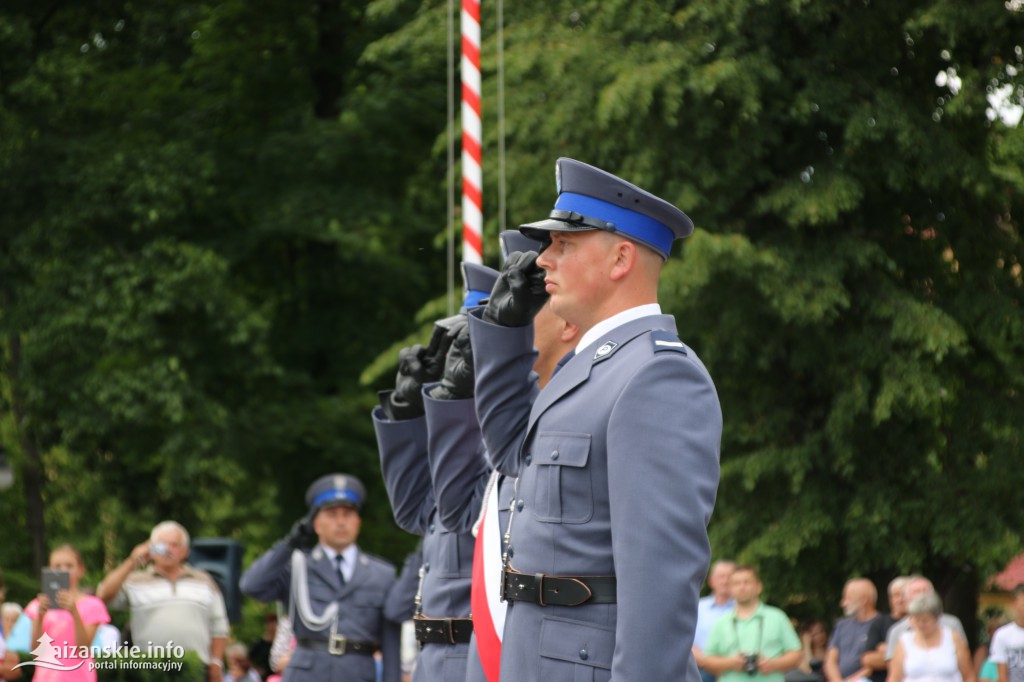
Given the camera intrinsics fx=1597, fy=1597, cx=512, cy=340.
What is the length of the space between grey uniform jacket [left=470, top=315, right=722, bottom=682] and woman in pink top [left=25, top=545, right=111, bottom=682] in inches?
152

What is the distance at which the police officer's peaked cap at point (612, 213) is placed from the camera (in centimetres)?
345

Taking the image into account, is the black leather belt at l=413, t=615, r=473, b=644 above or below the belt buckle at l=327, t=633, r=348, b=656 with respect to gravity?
above

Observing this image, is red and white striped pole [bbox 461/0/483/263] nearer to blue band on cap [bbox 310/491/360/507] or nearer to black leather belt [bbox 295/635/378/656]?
blue band on cap [bbox 310/491/360/507]

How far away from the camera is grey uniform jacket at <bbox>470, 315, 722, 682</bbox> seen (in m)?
3.02

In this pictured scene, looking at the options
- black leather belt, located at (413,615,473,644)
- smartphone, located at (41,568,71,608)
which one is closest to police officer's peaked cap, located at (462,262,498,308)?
black leather belt, located at (413,615,473,644)

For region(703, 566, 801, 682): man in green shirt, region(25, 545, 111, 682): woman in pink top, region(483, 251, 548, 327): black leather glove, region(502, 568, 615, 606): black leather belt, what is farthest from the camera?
region(703, 566, 801, 682): man in green shirt

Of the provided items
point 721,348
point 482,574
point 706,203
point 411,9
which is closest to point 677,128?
point 706,203

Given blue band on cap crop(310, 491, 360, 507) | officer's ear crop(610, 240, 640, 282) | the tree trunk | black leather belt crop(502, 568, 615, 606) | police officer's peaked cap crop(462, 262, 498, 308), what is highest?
the tree trunk

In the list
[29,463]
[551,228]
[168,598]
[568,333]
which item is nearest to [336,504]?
[168,598]

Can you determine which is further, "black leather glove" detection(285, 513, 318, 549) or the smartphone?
"black leather glove" detection(285, 513, 318, 549)

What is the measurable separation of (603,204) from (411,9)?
12368mm

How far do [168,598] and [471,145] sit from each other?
2.93 m

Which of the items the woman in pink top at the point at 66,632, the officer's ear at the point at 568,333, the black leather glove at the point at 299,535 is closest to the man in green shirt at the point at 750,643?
the black leather glove at the point at 299,535

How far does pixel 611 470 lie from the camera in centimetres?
315
